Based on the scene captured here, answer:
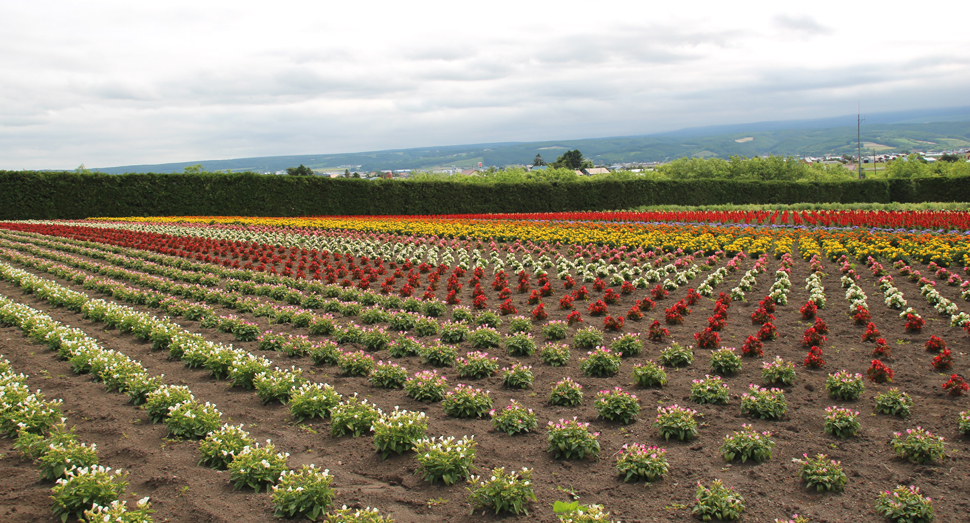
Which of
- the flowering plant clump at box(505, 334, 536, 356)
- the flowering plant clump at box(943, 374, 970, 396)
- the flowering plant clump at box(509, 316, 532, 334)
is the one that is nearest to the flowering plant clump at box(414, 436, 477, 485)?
the flowering plant clump at box(505, 334, 536, 356)

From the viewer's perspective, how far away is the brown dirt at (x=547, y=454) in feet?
13.2

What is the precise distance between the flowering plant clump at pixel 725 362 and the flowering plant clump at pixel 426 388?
3.14m

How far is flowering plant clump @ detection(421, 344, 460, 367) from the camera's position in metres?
7.02

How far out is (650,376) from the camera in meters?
6.18

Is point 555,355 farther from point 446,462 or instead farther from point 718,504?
point 718,504

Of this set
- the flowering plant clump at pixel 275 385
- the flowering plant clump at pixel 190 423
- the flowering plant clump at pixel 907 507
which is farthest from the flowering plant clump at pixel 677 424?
the flowering plant clump at pixel 190 423

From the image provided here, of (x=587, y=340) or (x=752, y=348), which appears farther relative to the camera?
(x=587, y=340)

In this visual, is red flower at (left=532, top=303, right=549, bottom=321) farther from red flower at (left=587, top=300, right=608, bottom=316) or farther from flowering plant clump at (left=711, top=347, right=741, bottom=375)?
flowering plant clump at (left=711, top=347, right=741, bottom=375)

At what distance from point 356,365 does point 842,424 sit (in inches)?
195

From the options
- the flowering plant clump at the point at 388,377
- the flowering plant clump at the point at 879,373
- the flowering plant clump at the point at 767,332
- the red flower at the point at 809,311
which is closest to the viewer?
the flowering plant clump at the point at 879,373

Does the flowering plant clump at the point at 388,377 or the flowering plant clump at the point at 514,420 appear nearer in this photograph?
the flowering plant clump at the point at 514,420

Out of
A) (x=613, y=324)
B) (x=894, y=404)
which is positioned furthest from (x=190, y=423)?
(x=894, y=404)

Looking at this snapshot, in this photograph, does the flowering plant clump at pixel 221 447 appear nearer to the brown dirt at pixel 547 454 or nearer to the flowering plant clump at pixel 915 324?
the brown dirt at pixel 547 454

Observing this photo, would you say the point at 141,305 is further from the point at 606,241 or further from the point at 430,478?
the point at 606,241
